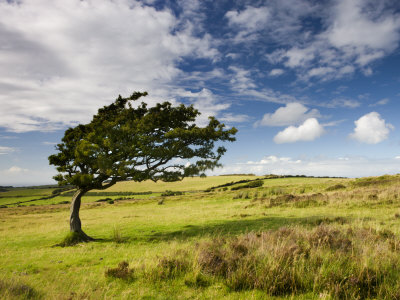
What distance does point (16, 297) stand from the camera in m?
5.90

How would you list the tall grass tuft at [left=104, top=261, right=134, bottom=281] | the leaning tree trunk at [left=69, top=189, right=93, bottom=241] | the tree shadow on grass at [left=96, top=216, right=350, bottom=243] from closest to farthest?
1. the tall grass tuft at [left=104, top=261, right=134, bottom=281]
2. the tree shadow on grass at [left=96, top=216, right=350, bottom=243]
3. the leaning tree trunk at [left=69, top=189, right=93, bottom=241]

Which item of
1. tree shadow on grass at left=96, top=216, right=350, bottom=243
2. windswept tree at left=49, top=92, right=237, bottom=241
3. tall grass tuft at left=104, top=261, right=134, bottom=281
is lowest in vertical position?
tree shadow on grass at left=96, top=216, right=350, bottom=243

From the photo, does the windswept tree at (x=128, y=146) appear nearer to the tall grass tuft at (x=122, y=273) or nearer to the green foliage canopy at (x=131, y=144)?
the green foliage canopy at (x=131, y=144)

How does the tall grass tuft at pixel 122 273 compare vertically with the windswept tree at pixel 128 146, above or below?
below

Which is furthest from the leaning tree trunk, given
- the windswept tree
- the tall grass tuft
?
the tall grass tuft

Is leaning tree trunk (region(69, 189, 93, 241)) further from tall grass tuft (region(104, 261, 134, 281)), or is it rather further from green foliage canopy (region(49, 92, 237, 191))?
tall grass tuft (region(104, 261, 134, 281))

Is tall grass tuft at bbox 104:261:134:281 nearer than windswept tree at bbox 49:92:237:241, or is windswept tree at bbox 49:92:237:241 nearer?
tall grass tuft at bbox 104:261:134:281

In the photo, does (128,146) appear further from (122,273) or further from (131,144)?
(122,273)

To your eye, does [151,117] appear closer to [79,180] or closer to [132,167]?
[132,167]

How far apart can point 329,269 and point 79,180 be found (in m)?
16.8

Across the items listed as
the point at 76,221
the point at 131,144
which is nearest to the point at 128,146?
the point at 131,144

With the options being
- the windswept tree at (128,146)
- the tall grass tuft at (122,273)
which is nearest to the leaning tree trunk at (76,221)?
the windswept tree at (128,146)

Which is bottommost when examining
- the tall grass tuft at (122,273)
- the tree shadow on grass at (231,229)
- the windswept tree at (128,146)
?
the tree shadow on grass at (231,229)

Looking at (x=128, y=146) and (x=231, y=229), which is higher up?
(x=128, y=146)
